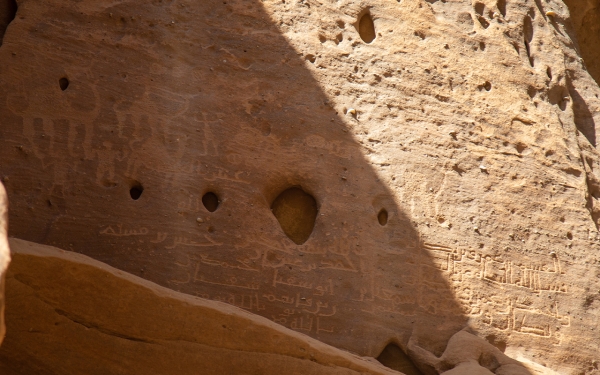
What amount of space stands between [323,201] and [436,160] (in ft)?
3.22

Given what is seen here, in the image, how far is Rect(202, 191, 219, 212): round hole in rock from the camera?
5148 mm

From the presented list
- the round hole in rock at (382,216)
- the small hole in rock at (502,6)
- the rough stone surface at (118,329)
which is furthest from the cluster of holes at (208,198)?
→ the small hole in rock at (502,6)

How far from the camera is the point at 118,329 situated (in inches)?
144

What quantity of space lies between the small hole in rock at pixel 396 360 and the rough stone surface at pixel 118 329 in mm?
1206

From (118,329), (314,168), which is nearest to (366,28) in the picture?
(314,168)

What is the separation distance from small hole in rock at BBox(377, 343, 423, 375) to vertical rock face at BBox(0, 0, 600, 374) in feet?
0.21

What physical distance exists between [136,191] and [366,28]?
93.4 inches

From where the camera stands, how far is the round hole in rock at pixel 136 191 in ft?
16.5

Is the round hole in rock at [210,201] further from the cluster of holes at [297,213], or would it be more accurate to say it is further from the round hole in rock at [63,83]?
the round hole in rock at [63,83]

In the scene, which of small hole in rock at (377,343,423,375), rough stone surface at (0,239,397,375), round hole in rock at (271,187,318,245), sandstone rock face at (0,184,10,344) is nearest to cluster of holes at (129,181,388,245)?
round hole in rock at (271,187,318,245)

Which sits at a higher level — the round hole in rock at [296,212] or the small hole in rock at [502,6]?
the small hole in rock at [502,6]

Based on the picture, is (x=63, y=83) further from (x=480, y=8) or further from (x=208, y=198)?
(x=480, y=8)

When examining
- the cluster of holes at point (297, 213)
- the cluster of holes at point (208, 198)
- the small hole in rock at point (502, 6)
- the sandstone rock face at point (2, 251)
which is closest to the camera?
the sandstone rock face at point (2, 251)

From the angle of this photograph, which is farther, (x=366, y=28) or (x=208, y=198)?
(x=366, y=28)
